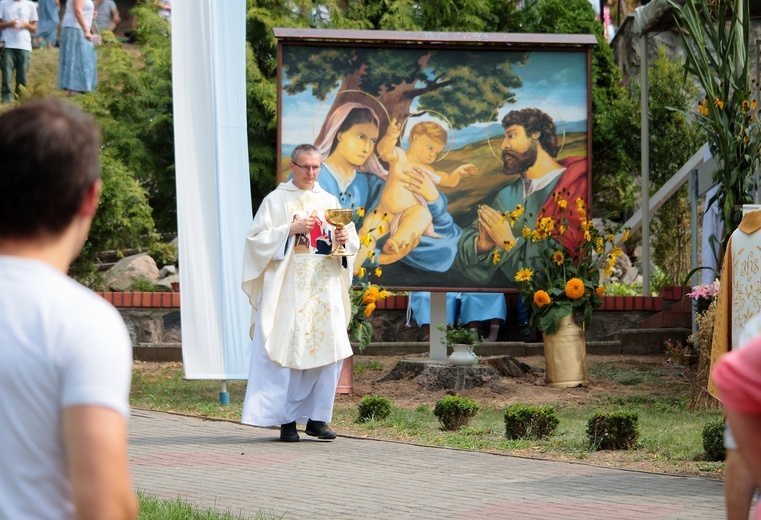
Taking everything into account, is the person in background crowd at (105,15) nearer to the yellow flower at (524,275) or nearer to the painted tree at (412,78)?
the painted tree at (412,78)

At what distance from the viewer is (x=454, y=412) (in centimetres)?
956

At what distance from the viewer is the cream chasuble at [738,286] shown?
640cm

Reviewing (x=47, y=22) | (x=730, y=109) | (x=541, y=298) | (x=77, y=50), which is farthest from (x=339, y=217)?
(x=47, y=22)

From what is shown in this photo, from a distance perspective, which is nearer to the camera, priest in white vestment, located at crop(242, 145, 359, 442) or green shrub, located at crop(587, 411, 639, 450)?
green shrub, located at crop(587, 411, 639, 450)

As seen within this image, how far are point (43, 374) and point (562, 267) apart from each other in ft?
36.3

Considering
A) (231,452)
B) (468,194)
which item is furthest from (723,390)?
(468,194)

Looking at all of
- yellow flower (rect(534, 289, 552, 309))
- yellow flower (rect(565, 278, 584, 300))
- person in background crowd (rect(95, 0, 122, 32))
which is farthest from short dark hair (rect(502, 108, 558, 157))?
person in background crowd (rect(95, 0, 122, 32))

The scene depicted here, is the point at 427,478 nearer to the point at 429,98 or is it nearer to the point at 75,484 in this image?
the point at 75,484

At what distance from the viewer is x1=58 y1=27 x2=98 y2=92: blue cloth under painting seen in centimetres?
1917

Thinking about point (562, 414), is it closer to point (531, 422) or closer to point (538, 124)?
point (531, 422)

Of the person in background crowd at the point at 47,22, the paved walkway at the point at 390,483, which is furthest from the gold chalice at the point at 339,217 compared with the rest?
the person in background crowd at the point at 47,22

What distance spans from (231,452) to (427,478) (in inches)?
66.7

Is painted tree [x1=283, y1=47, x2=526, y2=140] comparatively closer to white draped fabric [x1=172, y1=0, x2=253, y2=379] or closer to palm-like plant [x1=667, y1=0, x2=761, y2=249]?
white draped fabric [x1=172, y1=0, x2=253, y2=379]

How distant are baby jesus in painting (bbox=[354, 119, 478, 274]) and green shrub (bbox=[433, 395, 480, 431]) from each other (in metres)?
3.55
